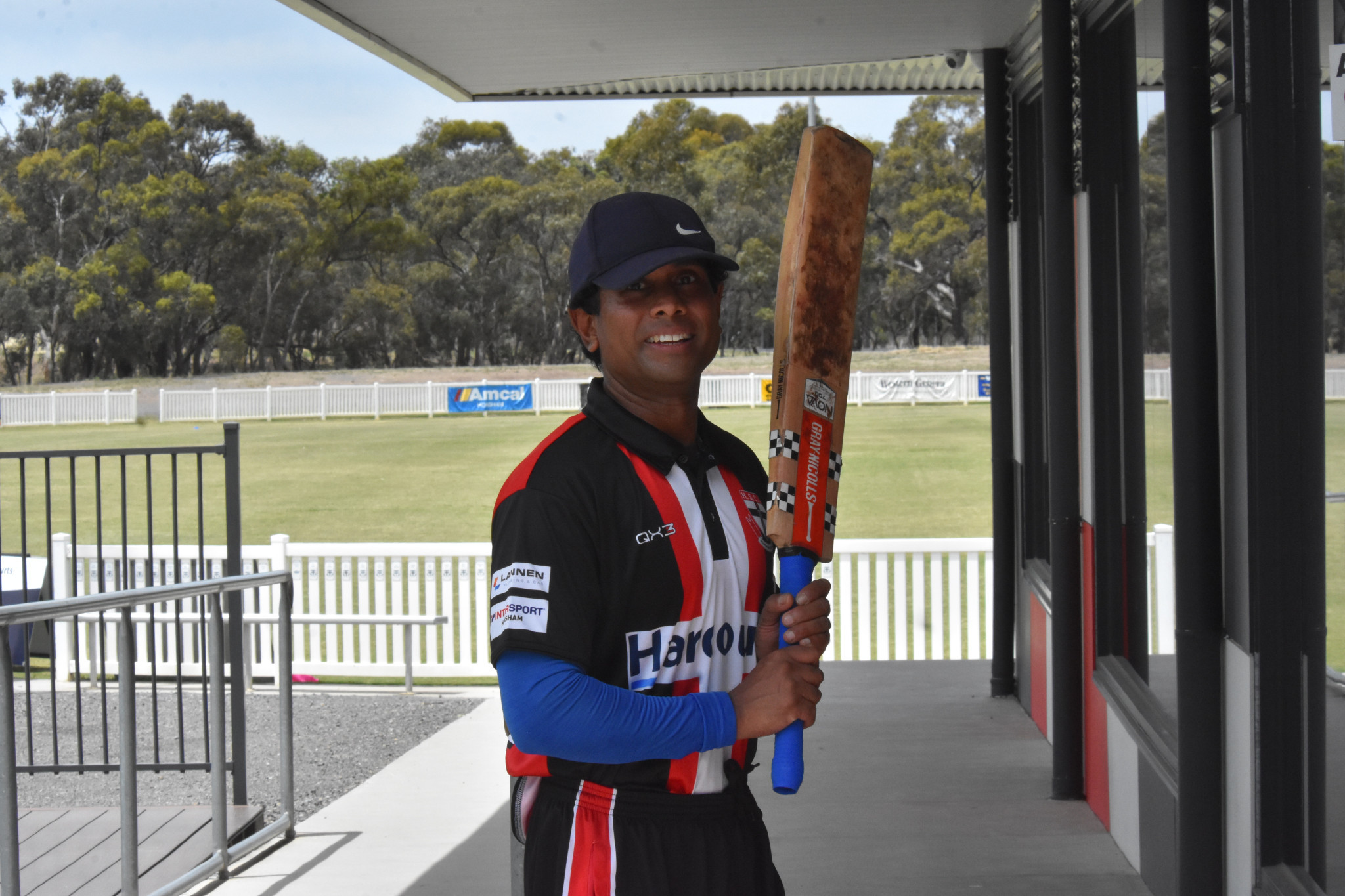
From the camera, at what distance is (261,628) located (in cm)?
798

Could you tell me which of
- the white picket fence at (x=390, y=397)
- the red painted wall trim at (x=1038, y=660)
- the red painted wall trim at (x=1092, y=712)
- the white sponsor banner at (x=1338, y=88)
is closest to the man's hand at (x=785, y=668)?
the white sponsor banner at (x=1338, y=88)

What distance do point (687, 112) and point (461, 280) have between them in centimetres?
1342

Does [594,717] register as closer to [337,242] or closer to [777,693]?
[777,693]

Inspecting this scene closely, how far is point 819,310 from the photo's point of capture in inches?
71.1

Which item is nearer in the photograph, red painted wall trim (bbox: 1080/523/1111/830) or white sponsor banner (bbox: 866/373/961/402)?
red painted wall trim (bbox: 1080/523/1111/830)

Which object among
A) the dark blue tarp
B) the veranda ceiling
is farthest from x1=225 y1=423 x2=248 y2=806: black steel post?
the dark blue tarp

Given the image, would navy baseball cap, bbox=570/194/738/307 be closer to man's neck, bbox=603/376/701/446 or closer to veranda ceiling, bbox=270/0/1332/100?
man's neck, bbox=603/376/701/446

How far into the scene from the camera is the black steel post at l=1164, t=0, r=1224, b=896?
251cm

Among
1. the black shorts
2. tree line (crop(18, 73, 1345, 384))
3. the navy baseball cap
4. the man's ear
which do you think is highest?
tree line (crop(18, 73, 1345, 384))

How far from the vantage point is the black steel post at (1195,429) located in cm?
251

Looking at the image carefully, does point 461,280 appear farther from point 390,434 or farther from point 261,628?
point 261,628

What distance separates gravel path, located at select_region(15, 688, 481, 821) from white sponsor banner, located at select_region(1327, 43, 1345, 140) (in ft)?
15.3

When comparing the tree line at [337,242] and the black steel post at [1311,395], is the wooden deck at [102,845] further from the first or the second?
the tree line at [337,242]

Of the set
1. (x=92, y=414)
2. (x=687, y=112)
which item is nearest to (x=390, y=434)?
(x=92, y=414)
